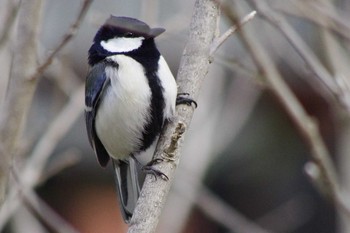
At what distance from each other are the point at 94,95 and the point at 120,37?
23 cm

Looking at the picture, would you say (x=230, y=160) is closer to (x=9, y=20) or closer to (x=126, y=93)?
(x=126, y=93)

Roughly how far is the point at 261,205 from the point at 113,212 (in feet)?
3.34

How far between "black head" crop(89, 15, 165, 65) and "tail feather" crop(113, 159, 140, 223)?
1.32ft

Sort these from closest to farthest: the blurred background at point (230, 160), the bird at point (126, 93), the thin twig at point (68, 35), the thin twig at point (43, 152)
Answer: the thin twig at point (68, 35) → the bird at point (126, 93) → the thin twig at point (43, 152) → the blurred background at point (230, 160)

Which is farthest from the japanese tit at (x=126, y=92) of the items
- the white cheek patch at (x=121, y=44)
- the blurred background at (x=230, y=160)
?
the blurred background at (x=230, y=160)

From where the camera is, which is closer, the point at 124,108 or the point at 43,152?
the point at 124,108

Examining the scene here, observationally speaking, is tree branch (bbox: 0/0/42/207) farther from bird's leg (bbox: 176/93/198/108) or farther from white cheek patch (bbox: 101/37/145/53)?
white cheek patch (bbox: 101/37/145/53)

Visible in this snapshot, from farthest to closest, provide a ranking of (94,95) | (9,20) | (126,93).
Answer: 1. (94,95)
2. (126,93)
3. (9,20)

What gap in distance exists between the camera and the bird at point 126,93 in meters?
2.99

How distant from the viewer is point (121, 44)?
10.2 ft

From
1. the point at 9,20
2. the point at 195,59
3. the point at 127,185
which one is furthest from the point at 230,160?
the point at 9,20

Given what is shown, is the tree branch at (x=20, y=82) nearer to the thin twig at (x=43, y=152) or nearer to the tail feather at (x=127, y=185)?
the tail feather at (x=127, y=185)

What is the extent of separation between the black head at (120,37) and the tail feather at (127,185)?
1.32ft

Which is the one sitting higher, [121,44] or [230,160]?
[121,44]
